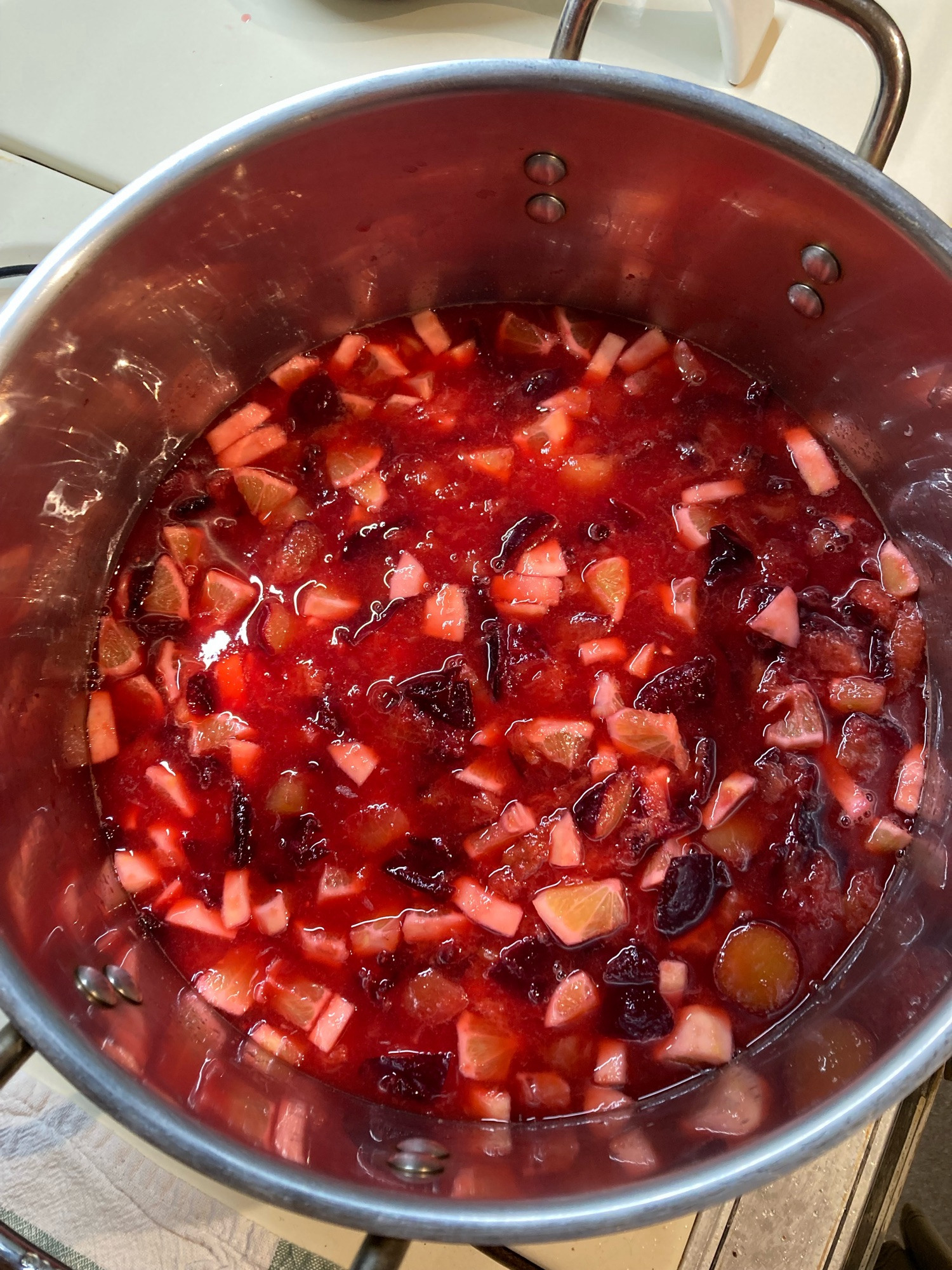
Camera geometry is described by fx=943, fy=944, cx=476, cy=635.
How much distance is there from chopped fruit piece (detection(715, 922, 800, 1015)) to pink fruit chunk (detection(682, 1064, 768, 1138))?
109 mm

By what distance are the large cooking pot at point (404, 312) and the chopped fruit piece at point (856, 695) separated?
14 cm

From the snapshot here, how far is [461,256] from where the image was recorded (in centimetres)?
177

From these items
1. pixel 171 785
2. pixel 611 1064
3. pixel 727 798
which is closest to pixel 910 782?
pixel 727 798

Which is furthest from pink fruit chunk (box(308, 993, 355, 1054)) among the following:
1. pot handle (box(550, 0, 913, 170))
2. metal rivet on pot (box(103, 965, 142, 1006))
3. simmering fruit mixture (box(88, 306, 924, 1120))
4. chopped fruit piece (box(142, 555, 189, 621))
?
pot handle (box(550, 0, 913, 170))

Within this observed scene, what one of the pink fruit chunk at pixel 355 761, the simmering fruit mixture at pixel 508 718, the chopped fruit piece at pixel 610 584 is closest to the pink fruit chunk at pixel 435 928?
the simmering fruit mixture at pixel 508 718

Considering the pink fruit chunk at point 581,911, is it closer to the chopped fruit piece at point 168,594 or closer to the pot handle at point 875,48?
the chopped fruit piece at point 168,594

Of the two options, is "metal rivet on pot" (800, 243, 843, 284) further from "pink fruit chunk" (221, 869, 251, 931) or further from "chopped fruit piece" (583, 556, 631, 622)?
"pink fruit chunk" (221, 869, 251, 931)

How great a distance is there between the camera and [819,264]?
4.99ft

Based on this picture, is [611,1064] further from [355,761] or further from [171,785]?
[171,785]

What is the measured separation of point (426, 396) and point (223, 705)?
0.70 m

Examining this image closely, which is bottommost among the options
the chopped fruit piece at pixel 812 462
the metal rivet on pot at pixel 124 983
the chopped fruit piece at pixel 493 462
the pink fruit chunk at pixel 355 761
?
the metal rivet on pot at pixel 124 983

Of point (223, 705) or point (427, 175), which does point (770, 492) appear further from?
point (223, 705)

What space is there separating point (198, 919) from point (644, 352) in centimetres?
134

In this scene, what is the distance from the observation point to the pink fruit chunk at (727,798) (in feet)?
5.23
